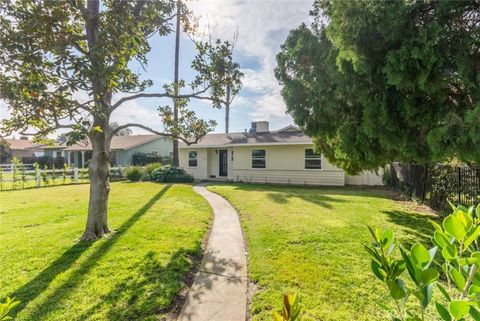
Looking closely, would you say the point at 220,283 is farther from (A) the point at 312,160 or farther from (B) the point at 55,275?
(A) the point at 312,160

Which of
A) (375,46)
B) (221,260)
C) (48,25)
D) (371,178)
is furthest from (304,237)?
(371,178)

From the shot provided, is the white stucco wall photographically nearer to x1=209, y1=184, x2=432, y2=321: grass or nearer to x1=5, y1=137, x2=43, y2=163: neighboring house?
x1=209, y1=184, x2=432, y2=321: grass

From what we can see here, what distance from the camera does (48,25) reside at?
150 inches

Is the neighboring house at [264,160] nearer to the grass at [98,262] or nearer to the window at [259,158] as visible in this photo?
the window at [259,158]

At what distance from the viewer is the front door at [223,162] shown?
2219 cm

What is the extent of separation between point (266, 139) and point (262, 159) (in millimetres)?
1458

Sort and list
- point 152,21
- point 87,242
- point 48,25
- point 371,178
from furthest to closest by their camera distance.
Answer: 1. point 371,178
2. point 87,242
3. point 152,21
4. point 48,25

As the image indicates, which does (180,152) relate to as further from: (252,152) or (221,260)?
(221,260)

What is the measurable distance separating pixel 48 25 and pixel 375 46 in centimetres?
547

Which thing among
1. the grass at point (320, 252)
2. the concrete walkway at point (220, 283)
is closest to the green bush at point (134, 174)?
the grass at point (320, 252)

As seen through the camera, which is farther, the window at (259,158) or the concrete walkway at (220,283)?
the window at (259,158)

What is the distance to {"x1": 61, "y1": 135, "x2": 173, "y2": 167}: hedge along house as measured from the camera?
29.6m

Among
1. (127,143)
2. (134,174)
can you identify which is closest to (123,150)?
(127,143)

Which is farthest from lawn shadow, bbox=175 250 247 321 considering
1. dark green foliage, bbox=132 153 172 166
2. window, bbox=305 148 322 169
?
dark green foliage, bbox=132 153 172 166
